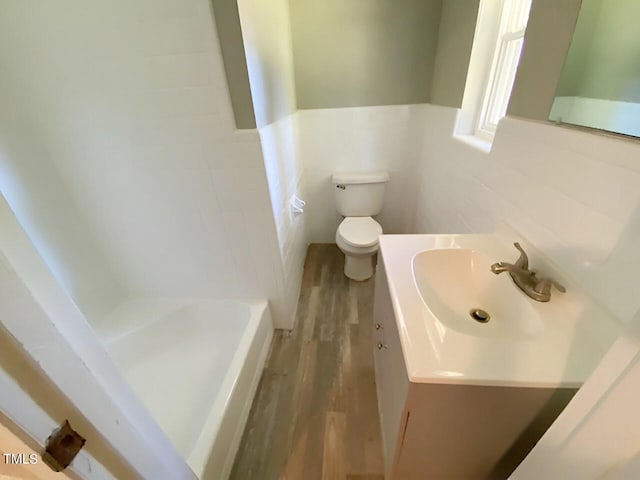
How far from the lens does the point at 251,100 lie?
3.66ft

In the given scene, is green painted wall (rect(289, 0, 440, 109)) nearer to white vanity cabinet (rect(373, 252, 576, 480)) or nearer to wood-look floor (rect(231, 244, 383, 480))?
Result: wood-look floor (rect(231, 244, 383, 480))

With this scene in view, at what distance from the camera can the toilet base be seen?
2.08 m

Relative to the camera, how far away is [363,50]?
1.86m

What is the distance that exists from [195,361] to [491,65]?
7.23 feet

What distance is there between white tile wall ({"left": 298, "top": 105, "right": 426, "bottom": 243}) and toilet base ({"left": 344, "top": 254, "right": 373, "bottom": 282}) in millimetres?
555

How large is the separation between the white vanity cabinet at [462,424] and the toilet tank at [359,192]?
1476 millimetres

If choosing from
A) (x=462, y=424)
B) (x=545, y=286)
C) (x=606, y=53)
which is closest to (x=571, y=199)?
(x=545, y=286)

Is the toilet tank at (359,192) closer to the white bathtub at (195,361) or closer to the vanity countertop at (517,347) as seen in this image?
the white bathtub at (195,361)

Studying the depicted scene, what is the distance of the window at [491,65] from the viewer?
1.26 metres

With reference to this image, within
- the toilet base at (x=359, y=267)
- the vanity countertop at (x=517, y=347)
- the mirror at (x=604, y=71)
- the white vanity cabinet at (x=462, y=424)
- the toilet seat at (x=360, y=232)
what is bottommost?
the toilet base at (x=359, y=267)

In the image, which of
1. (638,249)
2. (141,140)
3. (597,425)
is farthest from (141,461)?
(141,140)

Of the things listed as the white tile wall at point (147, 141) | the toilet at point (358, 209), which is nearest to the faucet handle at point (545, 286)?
the white tile wall at point (147, 141)

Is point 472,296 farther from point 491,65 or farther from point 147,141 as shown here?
point 147,141

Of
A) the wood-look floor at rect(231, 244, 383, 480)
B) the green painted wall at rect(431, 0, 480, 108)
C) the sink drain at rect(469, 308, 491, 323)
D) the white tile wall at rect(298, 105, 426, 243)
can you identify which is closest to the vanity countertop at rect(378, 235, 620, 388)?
the sink drain at rect(469, 308, 491, 323)
